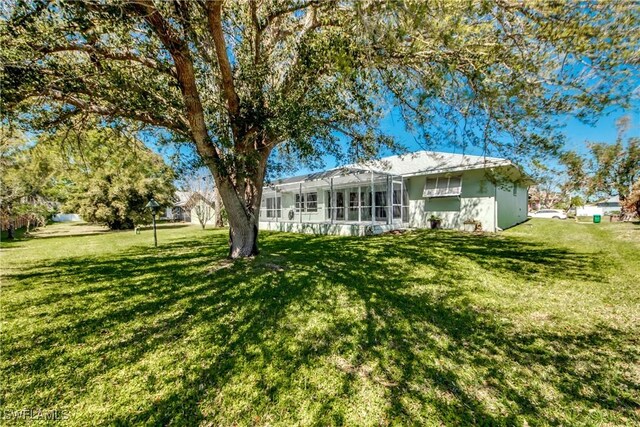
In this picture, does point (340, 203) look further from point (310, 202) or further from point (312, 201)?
point (310, 202)

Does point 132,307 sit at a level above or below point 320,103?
below

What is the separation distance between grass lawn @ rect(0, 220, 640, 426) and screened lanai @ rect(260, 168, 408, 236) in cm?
806

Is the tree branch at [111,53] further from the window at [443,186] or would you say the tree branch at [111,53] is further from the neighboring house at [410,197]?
the window at [443,186]

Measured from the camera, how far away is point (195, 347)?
3338 millimetres

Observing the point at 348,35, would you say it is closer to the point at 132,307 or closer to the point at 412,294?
the point at 412,294

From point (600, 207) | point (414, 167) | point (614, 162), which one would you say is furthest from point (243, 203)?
point (600, 207)

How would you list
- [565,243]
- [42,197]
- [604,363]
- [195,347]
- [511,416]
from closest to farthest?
[511,416]
[604,363]
[195,347]
[565,243]
[42,197]

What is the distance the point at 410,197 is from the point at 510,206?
251 inches

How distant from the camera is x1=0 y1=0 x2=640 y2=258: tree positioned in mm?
2953

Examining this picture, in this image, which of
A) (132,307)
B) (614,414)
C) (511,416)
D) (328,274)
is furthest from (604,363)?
(132,307)

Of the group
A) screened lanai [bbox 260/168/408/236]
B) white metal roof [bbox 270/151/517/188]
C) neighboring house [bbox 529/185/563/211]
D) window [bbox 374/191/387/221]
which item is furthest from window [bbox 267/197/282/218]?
neighboring house [bbox 529/185/563/211]

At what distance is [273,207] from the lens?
2353 centimetres

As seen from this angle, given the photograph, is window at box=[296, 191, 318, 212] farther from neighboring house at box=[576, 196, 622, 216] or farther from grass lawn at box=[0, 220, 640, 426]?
neighboring house at box=[576, 196, 622, 216]

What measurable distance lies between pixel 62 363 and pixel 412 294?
5.20 metres
